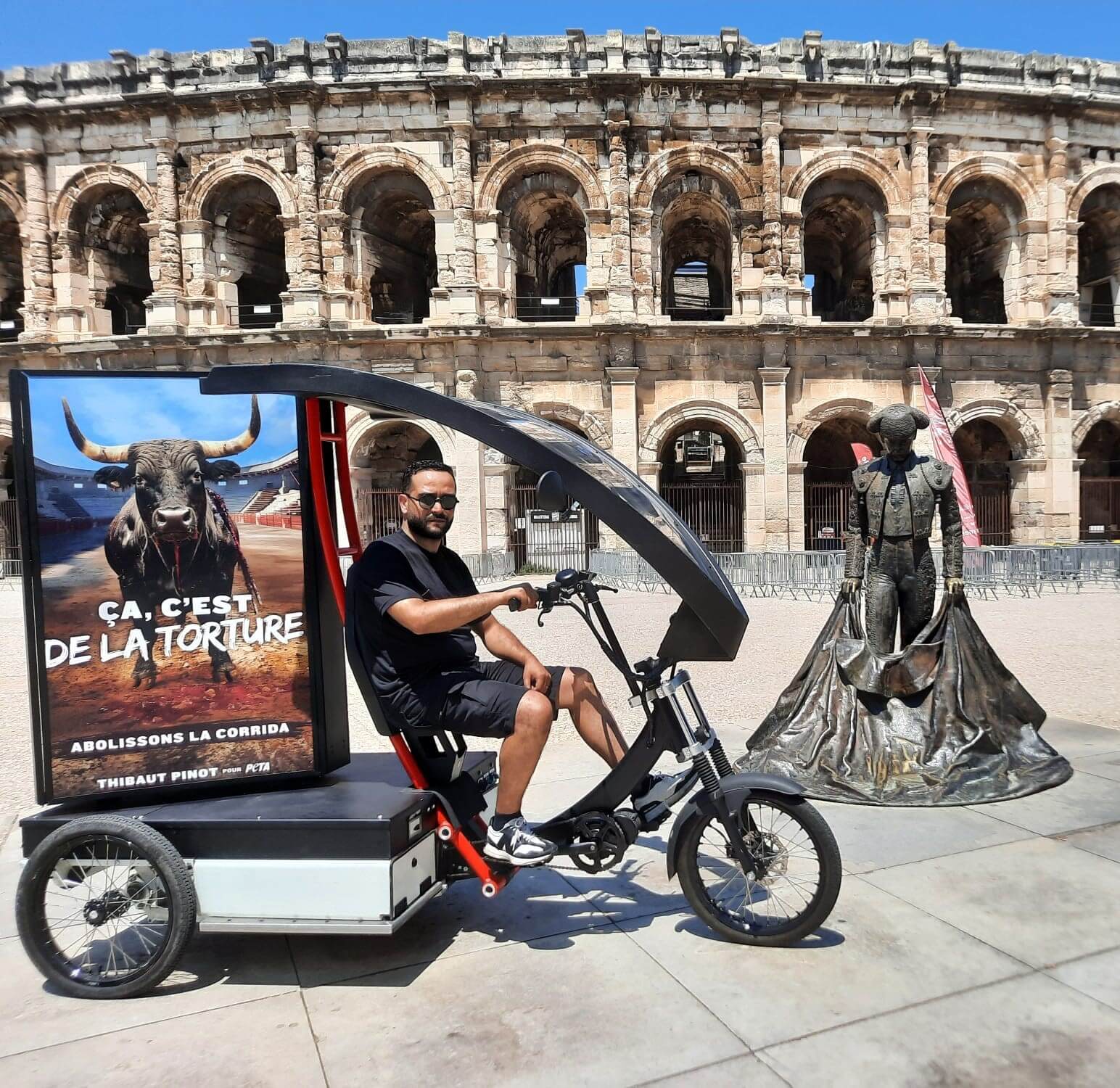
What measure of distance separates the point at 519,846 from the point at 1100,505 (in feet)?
82.0

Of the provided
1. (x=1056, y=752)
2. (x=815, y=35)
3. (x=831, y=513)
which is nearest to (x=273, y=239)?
(x=815, y=35)

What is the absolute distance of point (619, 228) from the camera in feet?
62.8

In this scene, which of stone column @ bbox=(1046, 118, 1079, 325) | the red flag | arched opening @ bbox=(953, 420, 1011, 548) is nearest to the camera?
the red flag

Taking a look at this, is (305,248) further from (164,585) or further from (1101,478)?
(1101,478)

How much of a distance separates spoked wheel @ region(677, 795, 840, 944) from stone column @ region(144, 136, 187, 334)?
64.8 ft

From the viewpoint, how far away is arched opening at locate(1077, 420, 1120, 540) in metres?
22.2

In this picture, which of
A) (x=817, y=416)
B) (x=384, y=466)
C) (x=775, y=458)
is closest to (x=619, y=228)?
(x=817, y=416)

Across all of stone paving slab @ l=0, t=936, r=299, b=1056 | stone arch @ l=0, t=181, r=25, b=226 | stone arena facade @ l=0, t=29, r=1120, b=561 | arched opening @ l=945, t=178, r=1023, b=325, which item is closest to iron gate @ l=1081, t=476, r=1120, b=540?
stone arena facade @ l=0, t=29, r=1120, b=561

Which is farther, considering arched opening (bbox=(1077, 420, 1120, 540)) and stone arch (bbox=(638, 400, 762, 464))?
arched opening (bbox=(1077, 420, 1120, 540))

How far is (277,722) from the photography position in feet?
11.0

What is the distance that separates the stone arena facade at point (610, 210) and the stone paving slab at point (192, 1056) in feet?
54.3

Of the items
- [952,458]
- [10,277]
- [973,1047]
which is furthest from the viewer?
[10,277]

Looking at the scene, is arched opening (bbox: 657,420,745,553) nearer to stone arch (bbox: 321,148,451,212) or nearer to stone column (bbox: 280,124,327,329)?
stone arch (bbox: 321,148,451,212)

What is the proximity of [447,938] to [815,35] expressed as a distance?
861 inches
